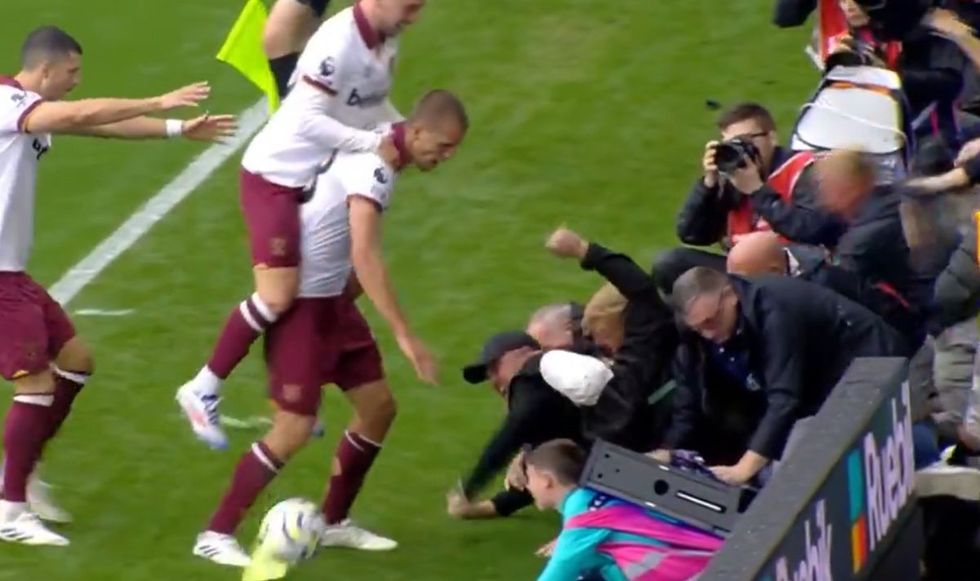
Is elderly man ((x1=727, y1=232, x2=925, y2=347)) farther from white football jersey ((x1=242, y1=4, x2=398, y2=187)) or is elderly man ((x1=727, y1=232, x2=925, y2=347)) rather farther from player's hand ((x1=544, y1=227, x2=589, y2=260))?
white football jersey ((x1=242, y1=4, x2=398, y2=187))

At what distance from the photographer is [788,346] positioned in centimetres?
752

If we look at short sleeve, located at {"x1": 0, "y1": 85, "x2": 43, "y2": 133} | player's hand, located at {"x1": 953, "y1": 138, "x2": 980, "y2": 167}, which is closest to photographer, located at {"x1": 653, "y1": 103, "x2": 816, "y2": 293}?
player's hand, located at {"x1": 953, "y1": 138, "x2": 980, "y2": 167}

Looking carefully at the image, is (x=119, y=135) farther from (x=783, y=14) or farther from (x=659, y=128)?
(x=659, y=128)

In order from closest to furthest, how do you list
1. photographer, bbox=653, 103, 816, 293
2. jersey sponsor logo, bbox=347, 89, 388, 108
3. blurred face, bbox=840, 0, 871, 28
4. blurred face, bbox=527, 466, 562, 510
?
blurred face, bbox=527, 466, 562, 510 < jersey sponsor logo, bbox=347, 89, 388, 108 < photographer, bbox=653, 103, 816, 293 < blurred face, bbox=840, 0, 871, 28

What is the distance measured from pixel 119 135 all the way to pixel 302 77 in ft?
2.29

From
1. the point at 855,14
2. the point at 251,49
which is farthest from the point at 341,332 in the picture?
the point at 855,14

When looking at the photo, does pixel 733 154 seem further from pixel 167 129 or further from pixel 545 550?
pixel 167 129

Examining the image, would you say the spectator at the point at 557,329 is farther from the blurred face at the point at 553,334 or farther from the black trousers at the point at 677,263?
the black trousers at the point at 677,263

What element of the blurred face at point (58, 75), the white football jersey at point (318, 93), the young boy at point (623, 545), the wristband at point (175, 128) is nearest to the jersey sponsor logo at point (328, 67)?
the white football jersey at point (318, 93)

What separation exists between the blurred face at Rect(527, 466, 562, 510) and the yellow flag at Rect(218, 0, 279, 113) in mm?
3294

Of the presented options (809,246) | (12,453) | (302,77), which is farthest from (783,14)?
(12,453)

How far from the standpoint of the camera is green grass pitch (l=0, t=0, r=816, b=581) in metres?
8.50

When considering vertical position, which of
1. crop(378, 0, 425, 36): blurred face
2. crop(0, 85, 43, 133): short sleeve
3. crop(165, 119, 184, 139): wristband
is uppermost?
crop(378, 0, 425, 36): blurred face

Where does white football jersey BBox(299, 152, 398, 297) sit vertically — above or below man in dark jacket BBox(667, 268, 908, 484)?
above
